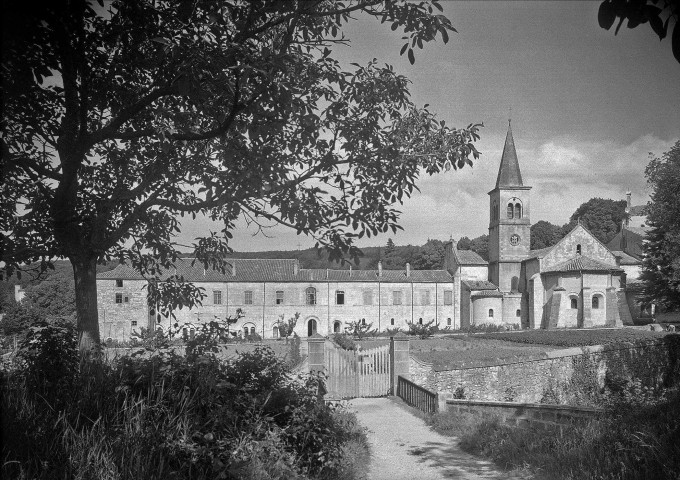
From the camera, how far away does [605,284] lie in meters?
41.8

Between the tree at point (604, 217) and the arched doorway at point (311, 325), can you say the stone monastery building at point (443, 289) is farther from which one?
Answer: the tree at point (604, 217)

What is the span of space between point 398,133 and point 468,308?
44112 mm

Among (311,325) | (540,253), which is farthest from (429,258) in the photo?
(311,325)

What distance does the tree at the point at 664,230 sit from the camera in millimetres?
29312

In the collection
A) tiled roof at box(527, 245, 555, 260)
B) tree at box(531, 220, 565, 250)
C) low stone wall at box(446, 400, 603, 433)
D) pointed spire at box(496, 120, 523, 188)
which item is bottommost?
low stone wall at box(446, 400, 603, 433)

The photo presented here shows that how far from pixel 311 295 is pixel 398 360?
32.7 m

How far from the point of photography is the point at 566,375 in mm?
17578

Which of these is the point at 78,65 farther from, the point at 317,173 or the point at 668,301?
the point at 668,301

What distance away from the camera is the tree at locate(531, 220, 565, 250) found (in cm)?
8019

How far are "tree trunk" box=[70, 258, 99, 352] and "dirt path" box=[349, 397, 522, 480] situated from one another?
4218 millimetres

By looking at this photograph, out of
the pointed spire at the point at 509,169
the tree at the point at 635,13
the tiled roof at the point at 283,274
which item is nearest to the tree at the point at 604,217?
the pointed spire at the point at 509,169

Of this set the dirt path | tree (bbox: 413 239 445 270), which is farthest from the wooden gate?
tree (bbox: 413 239 445 270)

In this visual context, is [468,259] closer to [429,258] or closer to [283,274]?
[283,274]

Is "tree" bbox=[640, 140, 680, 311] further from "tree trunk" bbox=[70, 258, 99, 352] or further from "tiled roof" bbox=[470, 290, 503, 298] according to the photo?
"tree trunk" bbox=[70, 258, 99, 352]
